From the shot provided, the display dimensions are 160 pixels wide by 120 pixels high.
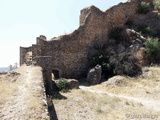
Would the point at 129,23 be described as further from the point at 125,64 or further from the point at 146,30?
the point at 125,64

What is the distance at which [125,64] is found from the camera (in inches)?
616

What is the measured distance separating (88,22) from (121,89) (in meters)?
9.26

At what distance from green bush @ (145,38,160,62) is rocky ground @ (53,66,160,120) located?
7.87 ft

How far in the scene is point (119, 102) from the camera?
32.2ft

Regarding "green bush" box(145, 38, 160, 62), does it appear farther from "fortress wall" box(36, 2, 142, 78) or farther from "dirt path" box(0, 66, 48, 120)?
"dirt path" box(0, 66, 48, 120)

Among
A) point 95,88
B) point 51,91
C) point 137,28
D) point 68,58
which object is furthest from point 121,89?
point 137,28

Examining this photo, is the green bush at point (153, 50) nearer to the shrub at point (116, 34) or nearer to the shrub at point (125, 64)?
the shrub at point (125, 64)

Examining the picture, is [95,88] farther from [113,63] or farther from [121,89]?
[113,63]

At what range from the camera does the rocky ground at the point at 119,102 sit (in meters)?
7.72

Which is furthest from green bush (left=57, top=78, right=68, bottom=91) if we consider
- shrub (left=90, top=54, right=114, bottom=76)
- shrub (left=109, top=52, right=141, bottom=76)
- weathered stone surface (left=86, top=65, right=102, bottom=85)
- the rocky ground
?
shrub (left=109, top=52, right=141, bottom=76)

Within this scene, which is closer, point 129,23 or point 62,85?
point 62,85

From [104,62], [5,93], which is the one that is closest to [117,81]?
[104,62]

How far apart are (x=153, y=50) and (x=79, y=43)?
8.22m

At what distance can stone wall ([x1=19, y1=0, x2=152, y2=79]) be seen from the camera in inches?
635
